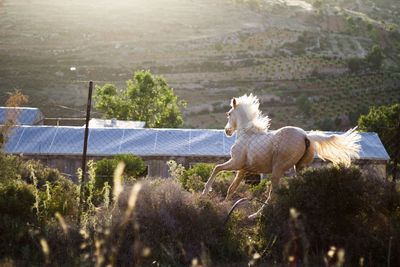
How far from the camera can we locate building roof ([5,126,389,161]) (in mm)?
25219

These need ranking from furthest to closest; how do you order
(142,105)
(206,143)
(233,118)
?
1. (142,105)
2. (206,143)
3. (233,118)

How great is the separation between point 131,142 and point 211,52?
236 feet

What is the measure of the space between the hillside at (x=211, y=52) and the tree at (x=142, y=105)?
44.8ft

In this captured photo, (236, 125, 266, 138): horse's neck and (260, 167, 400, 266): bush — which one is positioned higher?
(236, 125, 266, 138): horse's neck

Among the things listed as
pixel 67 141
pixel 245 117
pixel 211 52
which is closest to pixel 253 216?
pixel 245 117

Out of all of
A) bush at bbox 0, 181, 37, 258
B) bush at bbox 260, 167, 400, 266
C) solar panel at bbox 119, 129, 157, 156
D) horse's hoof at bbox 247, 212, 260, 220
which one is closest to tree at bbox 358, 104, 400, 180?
solar panel at bbox 119, 129, 157, 156

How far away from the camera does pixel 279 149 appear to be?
1184cm

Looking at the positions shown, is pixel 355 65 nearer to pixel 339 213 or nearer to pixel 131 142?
pixel 131 142

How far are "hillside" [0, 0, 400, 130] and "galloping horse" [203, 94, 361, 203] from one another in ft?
145

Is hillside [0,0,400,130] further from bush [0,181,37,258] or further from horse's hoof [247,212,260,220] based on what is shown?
bush [0,181,37,258]

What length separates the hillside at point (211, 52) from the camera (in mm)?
69000

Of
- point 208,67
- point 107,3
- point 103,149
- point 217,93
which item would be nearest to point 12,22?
point 107,3

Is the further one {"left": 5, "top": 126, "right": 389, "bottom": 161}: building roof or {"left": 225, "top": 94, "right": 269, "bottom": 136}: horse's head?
{"left": 5, "top": 126, "right": 389, "bottom": 161}: building roof

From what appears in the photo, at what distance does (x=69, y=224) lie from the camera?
414 inches
